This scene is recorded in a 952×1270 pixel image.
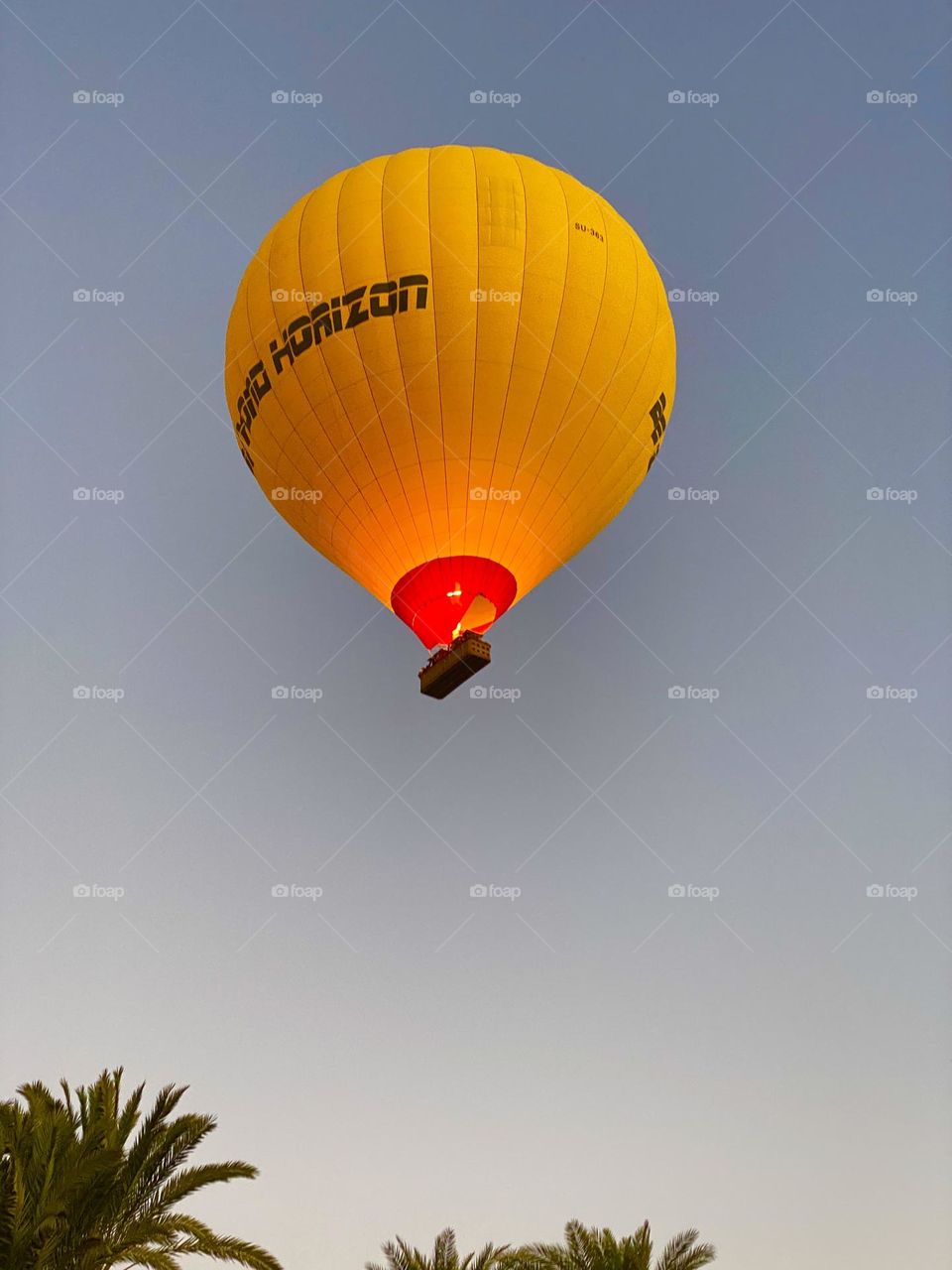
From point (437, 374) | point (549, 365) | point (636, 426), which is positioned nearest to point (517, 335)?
point (549, 365)

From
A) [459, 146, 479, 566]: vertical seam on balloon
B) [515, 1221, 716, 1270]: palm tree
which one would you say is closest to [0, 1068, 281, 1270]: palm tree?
[515, 1221, 716, 1270]: palm tree

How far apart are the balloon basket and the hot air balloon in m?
0.03

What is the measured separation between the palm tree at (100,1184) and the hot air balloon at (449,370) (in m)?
8.69

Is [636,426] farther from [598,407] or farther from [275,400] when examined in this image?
[275,400]

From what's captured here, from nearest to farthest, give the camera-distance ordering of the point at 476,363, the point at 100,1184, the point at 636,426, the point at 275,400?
1. the point at 100,1184
2. the point at 476,363
3. the point at 275,400
4. the point at 636,426

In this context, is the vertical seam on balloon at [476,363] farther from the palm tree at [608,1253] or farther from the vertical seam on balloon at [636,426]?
the palm tree at [608,1253]

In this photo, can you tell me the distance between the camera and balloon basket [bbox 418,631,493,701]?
23.7 metres

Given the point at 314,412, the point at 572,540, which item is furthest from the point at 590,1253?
the point at 314,412

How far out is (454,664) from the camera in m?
23.8

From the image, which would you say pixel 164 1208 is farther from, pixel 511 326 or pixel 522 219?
pixel 522 219

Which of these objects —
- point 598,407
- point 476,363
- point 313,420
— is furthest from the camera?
point 598,407

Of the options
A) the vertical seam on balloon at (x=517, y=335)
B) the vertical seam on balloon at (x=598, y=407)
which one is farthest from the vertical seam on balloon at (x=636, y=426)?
the vertical seam on balloon at (x=517, y=335)

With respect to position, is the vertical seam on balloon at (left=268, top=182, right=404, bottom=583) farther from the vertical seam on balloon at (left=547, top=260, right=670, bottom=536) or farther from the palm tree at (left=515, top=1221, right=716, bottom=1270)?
the palm tree at (left=515, top=1221, right=716, bottom=1270)

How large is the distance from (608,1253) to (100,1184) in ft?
22.1
